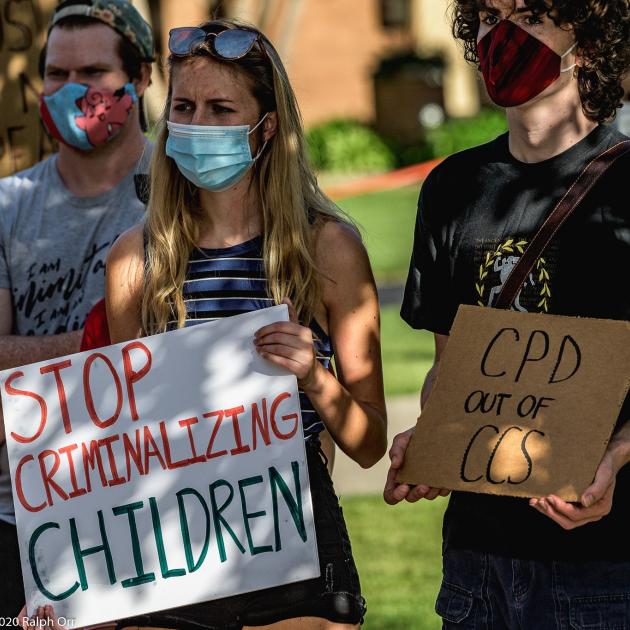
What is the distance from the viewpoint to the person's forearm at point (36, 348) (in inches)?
155

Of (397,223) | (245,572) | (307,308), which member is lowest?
(397,223)

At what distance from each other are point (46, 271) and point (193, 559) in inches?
49.9

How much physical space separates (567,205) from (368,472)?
512cm

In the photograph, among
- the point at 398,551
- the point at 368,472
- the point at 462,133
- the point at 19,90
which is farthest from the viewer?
the point at 462,133

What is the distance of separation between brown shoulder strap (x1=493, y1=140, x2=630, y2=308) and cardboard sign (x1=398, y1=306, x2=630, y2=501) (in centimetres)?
13

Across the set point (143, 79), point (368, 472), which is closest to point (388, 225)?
point (368, 472)

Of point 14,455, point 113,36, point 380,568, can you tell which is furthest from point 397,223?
point 14,455

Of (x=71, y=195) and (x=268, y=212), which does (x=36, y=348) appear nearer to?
(x=71, y=195)

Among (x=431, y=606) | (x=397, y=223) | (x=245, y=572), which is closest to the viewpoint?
(x=245, y=572)

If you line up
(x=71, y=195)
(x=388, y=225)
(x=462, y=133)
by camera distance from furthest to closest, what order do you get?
(x=462, y=133)
(x=388, y=225)
(x=71, y=195)

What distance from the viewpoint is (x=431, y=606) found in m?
6.05

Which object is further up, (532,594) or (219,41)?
(219,41)

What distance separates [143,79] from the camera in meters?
4.48

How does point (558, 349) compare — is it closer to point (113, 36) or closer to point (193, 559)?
point (193, 559)
